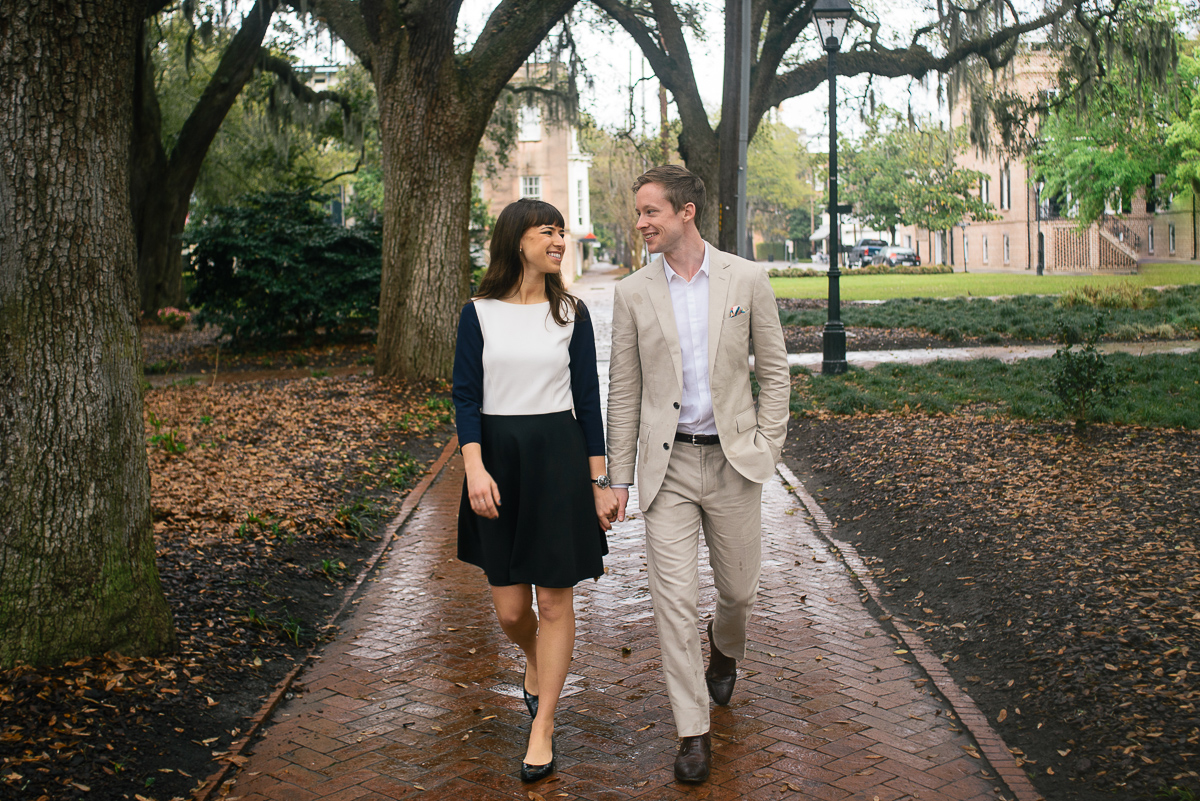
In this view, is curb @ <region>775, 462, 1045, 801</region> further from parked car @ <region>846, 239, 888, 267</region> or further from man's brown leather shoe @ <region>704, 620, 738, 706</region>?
parked car @ <region>846, 239, 888, 267</region>

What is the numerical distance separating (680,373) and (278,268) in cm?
1572

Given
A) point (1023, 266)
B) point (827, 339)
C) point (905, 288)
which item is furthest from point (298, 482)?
point (1023, 266)

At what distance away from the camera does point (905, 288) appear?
120 ft

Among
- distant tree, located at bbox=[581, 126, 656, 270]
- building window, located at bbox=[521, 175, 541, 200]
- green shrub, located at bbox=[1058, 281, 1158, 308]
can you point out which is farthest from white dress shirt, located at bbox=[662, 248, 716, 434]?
building window, located at bbox=[521, 175, 541, 200]

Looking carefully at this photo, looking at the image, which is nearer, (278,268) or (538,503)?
(538,503)

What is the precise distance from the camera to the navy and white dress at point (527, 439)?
12.1 ft

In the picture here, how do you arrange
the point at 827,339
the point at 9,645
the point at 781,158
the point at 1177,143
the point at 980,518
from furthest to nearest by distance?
1. the point at 781,158
2. the point at 1177,143
3. the point at 827,339
4. the point at 980,518
5. the point at 9,645

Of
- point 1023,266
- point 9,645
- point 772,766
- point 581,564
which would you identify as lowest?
point 772,766

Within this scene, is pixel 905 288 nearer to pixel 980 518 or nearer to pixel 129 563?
pixel 980 518

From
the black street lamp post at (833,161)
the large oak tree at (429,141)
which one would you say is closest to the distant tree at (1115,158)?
the black street lamp post at (833,161)

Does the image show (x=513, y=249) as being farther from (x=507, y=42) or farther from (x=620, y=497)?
(x=507, y=42)

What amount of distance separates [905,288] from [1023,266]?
23591 millimetres

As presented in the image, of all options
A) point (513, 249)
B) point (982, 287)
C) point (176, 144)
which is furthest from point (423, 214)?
point (982, 287)

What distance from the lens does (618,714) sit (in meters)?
4.32
